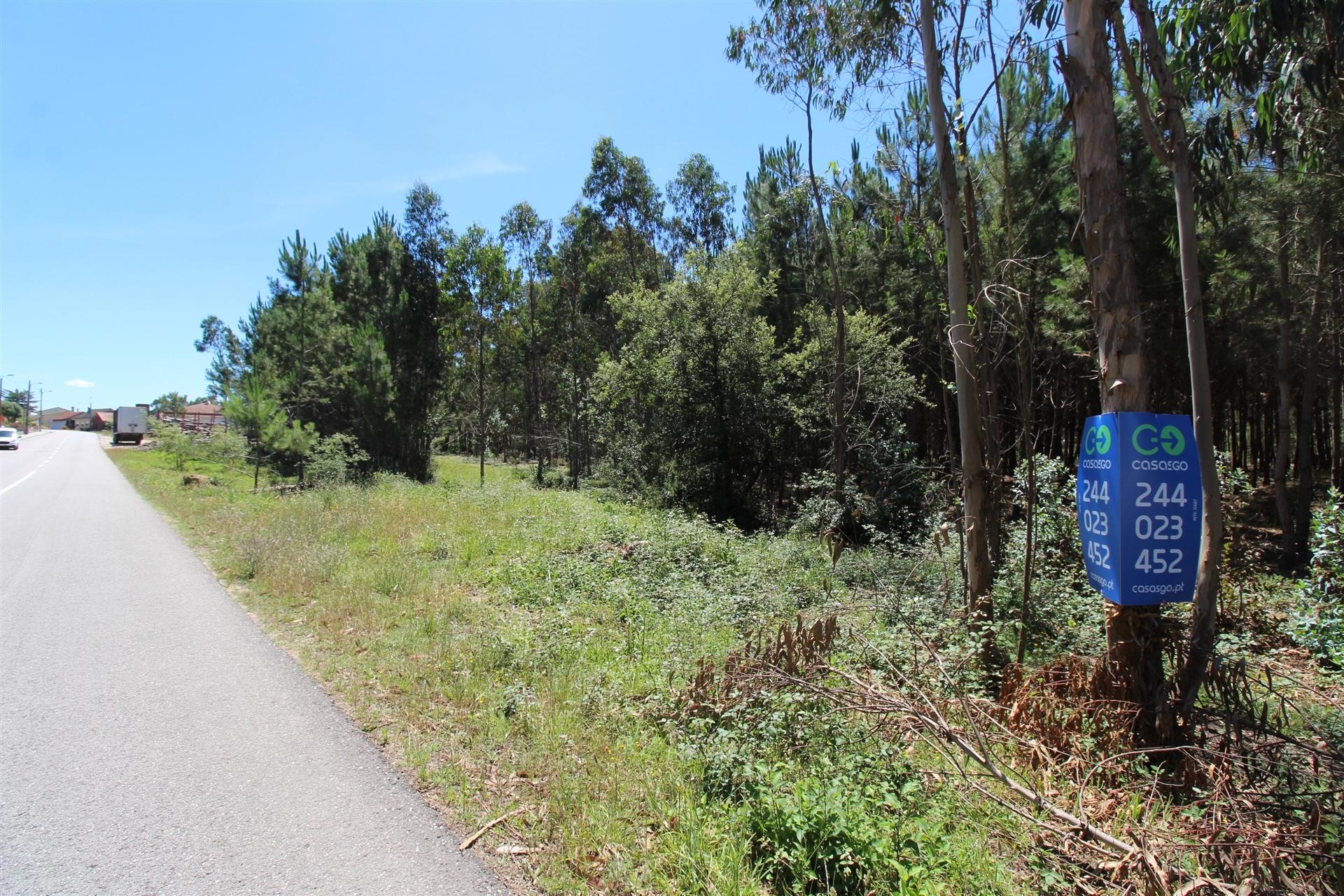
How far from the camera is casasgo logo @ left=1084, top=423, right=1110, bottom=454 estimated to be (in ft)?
12.9

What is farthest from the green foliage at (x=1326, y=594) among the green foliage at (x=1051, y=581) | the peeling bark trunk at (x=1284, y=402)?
the peeling bark trunk at (x=1284, y=402)

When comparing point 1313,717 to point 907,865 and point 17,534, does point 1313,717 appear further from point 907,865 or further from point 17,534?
point 17,534

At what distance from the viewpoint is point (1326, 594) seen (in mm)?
6211

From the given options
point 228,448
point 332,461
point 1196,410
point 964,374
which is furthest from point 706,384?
point 228,448

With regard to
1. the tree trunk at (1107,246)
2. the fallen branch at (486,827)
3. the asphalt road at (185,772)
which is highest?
the tree trunk at (1107,246)

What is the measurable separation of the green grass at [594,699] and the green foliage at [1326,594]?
4.54 m

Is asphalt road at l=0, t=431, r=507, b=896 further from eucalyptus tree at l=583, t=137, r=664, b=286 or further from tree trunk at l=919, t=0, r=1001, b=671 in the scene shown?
eucalyptus tree at l=583, t=137, r=664, b=286

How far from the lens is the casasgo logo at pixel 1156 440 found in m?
3.82

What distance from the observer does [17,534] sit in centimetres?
1178

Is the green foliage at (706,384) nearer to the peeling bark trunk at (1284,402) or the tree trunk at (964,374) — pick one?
the peeling bark trunk at (1284,402)

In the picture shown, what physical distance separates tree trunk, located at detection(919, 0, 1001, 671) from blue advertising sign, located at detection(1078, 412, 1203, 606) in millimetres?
2169

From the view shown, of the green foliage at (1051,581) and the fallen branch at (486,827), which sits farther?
the green foliage at (1051,581)

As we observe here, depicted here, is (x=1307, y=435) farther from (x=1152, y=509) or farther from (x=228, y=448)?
(x=228, y=448)

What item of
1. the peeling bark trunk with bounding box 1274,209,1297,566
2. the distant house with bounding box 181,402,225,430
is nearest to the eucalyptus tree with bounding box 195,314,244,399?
the distant house with bounding box 181,402,225,430
